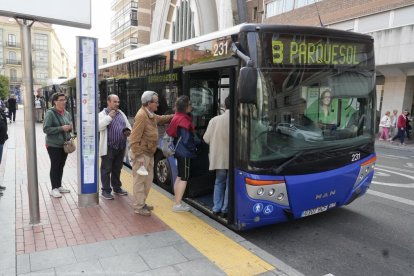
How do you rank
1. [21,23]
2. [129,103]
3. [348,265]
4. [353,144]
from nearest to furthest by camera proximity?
[348,265], [21,23], [353,144], [129,103]

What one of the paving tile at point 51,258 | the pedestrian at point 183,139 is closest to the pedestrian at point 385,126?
the pedestrian at point 183,139

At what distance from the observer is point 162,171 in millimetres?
7008

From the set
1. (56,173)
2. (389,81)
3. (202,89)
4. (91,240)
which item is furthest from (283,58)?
(389,81)

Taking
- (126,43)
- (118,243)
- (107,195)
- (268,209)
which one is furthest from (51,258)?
(126,43)

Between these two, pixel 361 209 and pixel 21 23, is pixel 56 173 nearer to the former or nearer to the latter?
pixel 21 23

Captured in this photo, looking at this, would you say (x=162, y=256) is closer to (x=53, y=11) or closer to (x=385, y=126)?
(x=53, y=11)

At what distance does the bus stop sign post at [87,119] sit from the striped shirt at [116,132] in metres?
0.44

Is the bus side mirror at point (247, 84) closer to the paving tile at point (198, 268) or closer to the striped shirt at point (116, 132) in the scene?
the paving tile at point (198, 268)

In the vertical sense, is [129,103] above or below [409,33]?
below

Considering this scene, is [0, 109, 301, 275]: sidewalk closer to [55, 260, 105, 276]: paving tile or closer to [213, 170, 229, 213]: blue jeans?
[55, 260, 105, 276]: paving tile

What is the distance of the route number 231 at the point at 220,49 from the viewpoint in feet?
15.3

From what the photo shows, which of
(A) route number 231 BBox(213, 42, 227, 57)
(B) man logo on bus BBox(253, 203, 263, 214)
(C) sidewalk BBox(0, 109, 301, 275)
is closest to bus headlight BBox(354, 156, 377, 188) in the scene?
(B) man logo on bus BBox(253, 203, 263, 214)

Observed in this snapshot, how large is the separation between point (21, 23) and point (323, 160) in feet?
13.5

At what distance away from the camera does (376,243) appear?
4691 millimetres
